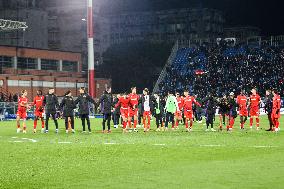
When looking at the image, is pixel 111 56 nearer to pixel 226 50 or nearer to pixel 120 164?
pixel 226 50

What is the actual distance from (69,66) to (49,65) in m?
4.34

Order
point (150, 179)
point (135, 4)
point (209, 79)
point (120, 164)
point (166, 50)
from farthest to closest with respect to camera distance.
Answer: point (135, 4)
point (166, 50)
point (209, 79)
point (120, 164)
point (150, 179)

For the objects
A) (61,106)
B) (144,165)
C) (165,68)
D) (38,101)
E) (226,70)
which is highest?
(165,68)

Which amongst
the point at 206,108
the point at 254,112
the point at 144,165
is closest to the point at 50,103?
the point at 206,108

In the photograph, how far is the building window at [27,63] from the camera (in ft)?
281

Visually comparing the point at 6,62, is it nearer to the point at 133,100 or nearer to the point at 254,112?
the point at 133,100

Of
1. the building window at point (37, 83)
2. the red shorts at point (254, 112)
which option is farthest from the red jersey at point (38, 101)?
the building window at point (37, 83)

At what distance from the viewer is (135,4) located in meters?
116

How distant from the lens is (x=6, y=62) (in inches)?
3278

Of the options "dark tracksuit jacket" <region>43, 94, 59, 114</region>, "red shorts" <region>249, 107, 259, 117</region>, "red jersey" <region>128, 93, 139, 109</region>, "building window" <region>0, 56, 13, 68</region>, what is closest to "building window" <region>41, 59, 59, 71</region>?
"building window" <region>0, 56, 13, 68</region>

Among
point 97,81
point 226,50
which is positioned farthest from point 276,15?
point 97,81

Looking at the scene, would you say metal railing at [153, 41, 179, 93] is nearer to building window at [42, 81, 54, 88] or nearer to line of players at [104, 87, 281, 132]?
building window at [42, 81, 54, 88]

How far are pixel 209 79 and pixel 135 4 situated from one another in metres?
43.0

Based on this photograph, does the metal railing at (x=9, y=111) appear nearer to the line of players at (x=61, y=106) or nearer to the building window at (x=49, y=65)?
the line of players at (x=61, y=106)
